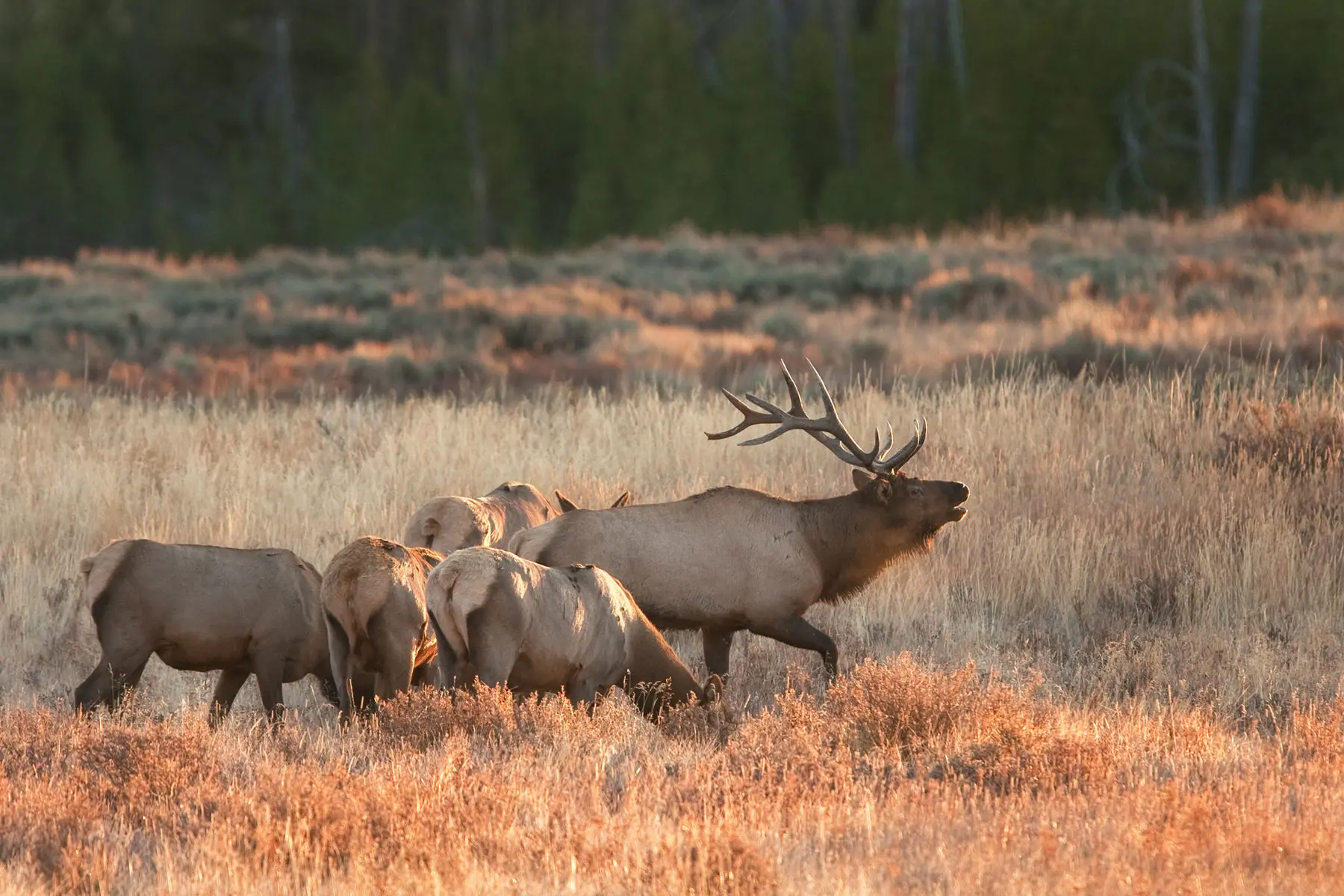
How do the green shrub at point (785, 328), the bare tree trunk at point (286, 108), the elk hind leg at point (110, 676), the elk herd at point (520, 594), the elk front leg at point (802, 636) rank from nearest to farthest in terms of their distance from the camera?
the elk herd at point (520, 594) < the elk hind leg at point (110, 676) < the elk front leg at point (802, 636) < the green shrub at point (785, 328) < the bare tree trunk at point (286, 108)

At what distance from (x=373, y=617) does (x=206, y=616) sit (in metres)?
0.91

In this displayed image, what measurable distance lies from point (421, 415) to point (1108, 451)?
5940 mm

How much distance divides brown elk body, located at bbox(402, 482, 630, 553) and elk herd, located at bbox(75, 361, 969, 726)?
0.01 meters

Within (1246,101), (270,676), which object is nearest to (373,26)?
(1246,101)

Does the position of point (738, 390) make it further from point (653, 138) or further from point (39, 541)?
point (653, 138)

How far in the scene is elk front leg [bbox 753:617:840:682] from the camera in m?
9.41

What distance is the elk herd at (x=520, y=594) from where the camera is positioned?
791 centimetres

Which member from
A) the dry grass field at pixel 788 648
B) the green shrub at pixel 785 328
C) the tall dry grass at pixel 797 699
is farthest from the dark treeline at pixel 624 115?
the tall dry grass at pixel 797 699

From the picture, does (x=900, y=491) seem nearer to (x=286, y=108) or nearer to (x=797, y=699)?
(x=797, y=699)

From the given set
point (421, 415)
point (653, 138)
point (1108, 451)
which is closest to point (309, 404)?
point (421, 415)

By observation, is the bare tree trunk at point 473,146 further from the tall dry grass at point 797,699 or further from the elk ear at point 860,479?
the elk ear at point 860,479

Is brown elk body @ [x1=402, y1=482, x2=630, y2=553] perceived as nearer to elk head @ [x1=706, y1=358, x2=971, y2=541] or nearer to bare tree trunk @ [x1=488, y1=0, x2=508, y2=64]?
elk head @ [x1=706, y1=358, x2=971, y2=541]

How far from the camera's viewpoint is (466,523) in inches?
389

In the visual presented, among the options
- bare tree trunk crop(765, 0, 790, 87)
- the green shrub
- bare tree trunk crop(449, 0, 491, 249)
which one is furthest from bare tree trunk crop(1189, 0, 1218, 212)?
bare tree trunk crop(449, 0, 491, 249)
